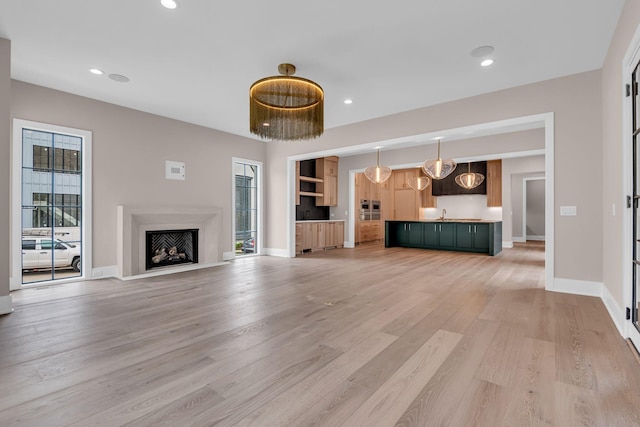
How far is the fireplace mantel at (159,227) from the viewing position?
5.10 metres

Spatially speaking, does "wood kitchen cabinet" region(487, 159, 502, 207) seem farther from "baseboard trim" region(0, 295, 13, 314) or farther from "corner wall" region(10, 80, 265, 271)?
"baseboard trim" region(0, 295, 13, 314)

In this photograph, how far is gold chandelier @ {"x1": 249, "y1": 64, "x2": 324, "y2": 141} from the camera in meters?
3.36

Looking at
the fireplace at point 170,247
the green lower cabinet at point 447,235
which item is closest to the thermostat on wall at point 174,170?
the fireplace at point 170,247

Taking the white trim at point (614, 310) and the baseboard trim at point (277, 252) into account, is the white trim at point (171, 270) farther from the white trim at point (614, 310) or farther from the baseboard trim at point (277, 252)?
the white trim at point (614, 310)

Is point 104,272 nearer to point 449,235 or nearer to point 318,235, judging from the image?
point 318,235

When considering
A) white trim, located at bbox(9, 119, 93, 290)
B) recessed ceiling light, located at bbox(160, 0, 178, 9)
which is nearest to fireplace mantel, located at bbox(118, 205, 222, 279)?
white trim, located at bbox(9, 119, 93, 290)

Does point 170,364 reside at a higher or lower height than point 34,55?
lower

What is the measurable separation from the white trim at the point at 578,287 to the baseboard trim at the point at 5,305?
6376mm

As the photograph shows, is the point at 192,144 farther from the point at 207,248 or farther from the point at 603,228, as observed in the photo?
the point at 603,228

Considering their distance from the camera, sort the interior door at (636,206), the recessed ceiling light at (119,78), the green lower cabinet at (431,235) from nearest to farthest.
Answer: the interior door at (636,206) → the recessed ceiling light at (119,78) → the green lower cabinet at (431,235)

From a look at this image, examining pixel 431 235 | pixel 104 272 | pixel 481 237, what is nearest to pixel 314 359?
pixel 104 272

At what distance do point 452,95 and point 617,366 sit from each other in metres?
3.92

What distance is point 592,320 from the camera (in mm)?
2949

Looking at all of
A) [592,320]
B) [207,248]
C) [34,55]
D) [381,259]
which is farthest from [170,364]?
[381,259]
